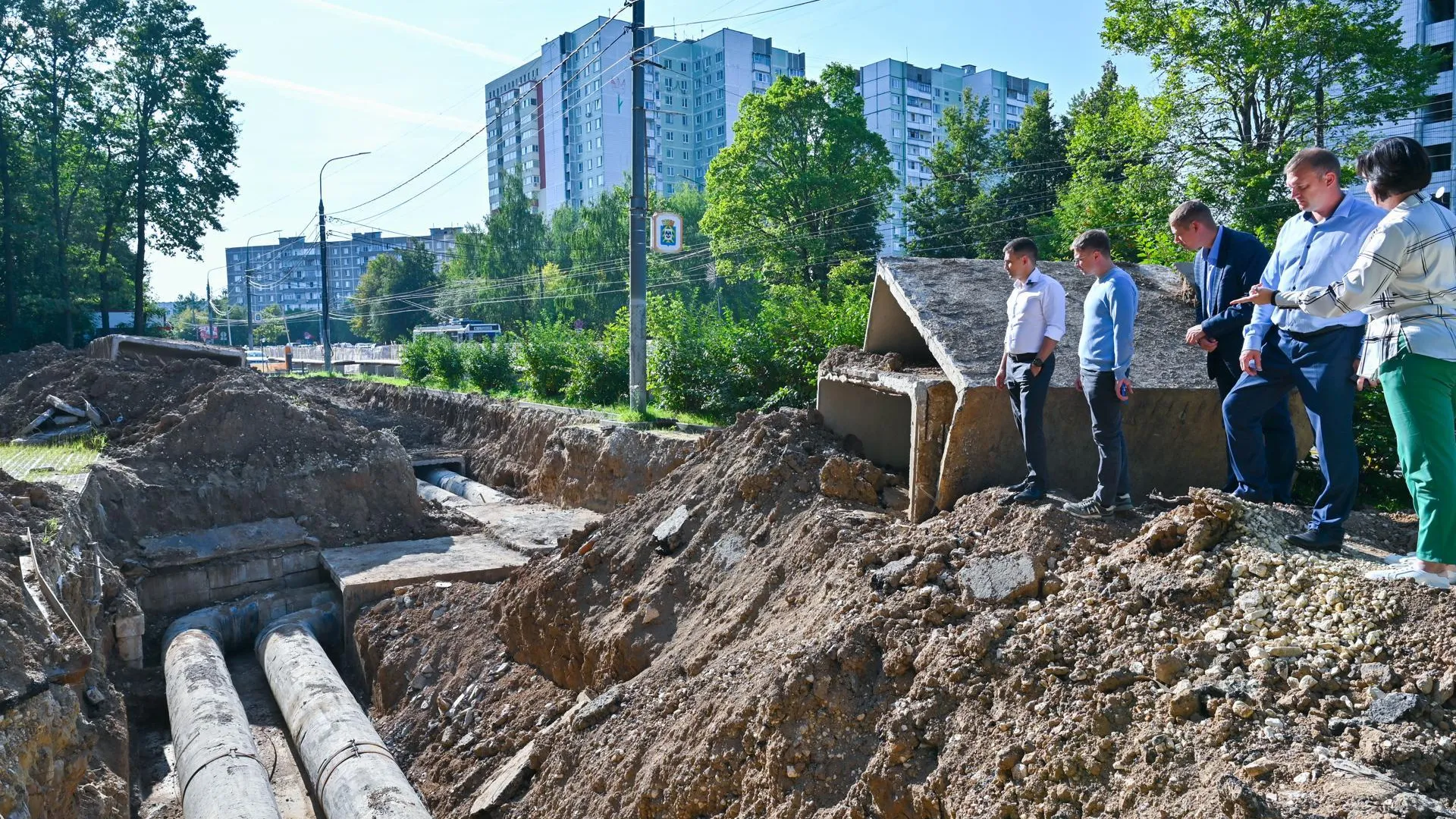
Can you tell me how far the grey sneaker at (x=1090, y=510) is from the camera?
4.35 m

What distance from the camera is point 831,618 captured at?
434cm

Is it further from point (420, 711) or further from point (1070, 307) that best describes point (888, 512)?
point (420, 711)

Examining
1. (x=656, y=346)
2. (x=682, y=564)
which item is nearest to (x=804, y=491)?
(x=682, y=564)

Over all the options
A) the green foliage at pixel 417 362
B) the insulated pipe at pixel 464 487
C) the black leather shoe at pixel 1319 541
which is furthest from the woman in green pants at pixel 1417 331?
the green foliage at pixel 417 362

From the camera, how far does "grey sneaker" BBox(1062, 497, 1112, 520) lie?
171 inches

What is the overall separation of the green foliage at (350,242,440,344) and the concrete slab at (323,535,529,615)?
53.2m

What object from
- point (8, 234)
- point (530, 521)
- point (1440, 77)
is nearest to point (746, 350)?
point (530, 521)

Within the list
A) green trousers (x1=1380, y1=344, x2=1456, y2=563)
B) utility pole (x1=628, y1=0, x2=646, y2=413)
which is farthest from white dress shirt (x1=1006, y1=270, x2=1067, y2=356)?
utility pole (x1=628, y1=0, x2=646, y2=413)

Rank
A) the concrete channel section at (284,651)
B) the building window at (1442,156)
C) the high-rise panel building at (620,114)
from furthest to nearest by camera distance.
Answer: the high-rise panel building at (620,114) < the building window at (1442,156) < the concrete channel section at (284,651)

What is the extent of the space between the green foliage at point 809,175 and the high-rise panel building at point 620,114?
1142 inches

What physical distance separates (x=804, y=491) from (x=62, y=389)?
48.0 feet

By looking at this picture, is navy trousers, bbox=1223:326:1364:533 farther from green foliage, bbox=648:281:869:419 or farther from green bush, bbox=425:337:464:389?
green bush, bbox=425:337:464:389

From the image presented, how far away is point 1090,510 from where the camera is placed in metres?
4.45

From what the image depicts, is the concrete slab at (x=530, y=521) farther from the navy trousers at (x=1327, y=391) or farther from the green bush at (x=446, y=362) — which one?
the green bush at (x=446, y=362)
